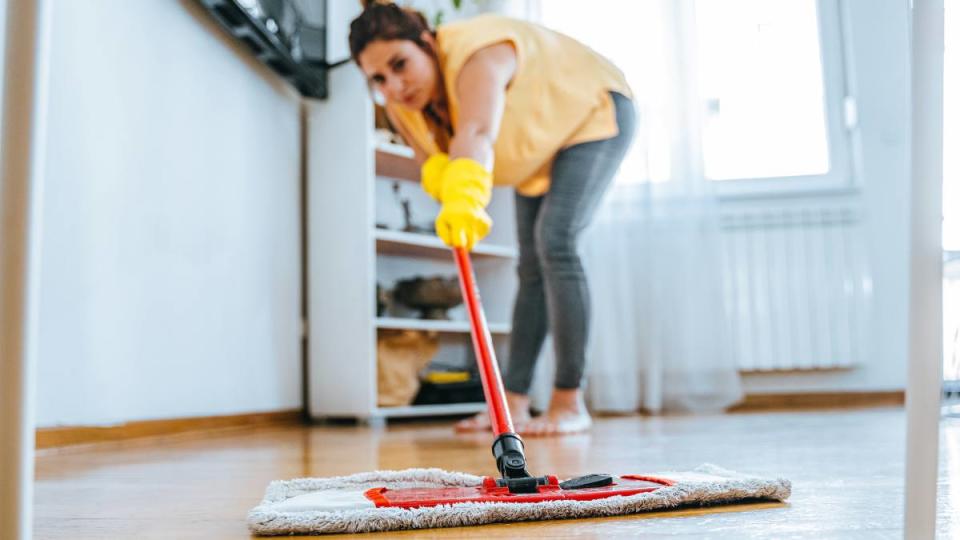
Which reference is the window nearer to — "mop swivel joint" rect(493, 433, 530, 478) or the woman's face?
the woman's face

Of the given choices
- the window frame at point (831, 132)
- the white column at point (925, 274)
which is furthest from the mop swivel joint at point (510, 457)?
the window frame at point (831, 132)

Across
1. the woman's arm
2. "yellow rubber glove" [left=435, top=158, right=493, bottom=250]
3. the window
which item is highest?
the window

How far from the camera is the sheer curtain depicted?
2926 mm

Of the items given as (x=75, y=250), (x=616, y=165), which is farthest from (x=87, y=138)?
(x=616, y=165)

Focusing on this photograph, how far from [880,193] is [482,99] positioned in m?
2.04

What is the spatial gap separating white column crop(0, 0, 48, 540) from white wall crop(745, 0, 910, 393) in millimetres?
2945

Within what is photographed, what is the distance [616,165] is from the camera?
1936mm

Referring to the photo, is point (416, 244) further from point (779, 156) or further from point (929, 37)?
point (929, 37)

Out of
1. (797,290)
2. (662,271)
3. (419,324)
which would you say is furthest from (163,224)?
(797,290)

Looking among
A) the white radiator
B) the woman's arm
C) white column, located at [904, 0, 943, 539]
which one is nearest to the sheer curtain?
the white radiator

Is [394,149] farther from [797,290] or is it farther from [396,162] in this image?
[797,290]

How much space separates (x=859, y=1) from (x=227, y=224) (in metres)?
2.35

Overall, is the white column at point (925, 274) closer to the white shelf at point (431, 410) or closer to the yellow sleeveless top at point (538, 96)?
the yellow sleeveless top at point (538, 96)

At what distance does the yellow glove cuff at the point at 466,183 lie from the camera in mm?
1292
